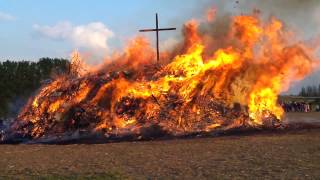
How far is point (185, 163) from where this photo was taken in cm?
1315

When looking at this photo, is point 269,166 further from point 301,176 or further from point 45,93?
point 45,93

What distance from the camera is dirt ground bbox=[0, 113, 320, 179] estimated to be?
11.4m

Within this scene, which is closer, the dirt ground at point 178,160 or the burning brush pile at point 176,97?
the dirt ground at point 178,160

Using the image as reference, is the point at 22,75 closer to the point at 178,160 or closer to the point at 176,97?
the point at 176,97

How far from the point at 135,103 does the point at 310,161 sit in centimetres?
1189

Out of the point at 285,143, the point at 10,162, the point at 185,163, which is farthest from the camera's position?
the point at 285,143

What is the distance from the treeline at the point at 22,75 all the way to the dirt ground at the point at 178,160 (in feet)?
141

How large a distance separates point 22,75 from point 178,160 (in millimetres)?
52851

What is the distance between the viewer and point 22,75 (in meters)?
63.8

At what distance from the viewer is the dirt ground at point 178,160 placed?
37.5ft

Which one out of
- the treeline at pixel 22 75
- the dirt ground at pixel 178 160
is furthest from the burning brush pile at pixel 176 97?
the treeline at pixel 22 75

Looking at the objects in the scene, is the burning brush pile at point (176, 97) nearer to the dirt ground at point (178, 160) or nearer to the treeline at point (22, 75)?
the dirt ground at point (178, 160)

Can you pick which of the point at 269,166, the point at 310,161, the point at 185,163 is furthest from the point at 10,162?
the point at 310,161

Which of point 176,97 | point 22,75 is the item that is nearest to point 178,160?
point 176,97
